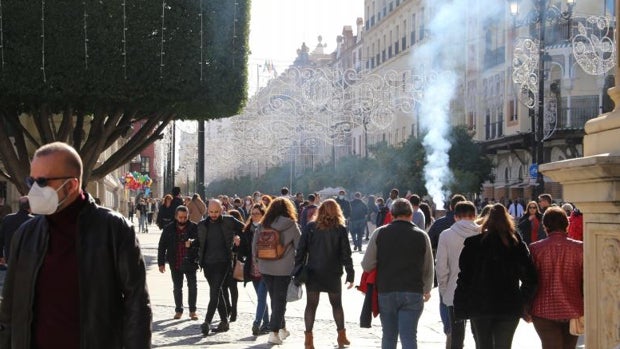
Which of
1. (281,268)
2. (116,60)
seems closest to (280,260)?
(281,268)

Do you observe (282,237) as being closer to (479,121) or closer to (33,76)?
(33,76)

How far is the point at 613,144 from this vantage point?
21.6 ft

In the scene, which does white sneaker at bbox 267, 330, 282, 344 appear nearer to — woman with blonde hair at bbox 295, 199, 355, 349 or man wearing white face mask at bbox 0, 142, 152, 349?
woman with blonde hair at bbox 295, 199, 355, 349

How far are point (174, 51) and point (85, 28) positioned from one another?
2.07 metres

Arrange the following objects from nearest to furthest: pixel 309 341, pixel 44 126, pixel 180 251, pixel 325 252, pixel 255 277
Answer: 1. pixel 325 252
2. pixel 309 341
3. pixel 255 277
4. pixel 180 251
5. pixel 44 126

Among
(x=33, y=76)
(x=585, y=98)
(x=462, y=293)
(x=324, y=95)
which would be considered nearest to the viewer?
(x=462, y=293)

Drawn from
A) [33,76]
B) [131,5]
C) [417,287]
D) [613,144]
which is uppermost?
[131,5]

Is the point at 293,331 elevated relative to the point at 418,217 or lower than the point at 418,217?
lower

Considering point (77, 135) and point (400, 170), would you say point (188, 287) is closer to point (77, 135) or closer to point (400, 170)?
point (77, 135)

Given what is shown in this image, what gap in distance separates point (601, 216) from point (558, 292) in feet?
6.32

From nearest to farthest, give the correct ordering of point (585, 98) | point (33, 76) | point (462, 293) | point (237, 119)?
1. point (462, 293)
2. point (33, 76)
3. point (237, 119)
4. point (585, 98)

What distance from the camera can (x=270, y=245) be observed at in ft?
39.3

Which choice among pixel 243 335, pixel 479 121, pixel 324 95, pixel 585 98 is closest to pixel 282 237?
pixel 243 335

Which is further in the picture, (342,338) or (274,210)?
(274,210)
